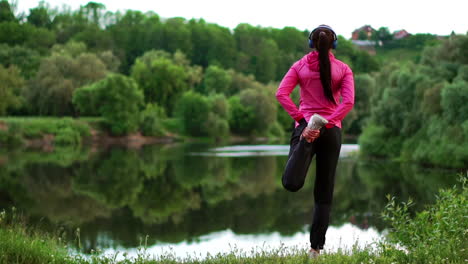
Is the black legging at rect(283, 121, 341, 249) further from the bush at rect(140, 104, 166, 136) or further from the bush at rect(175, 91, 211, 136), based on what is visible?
the bush at rect(175, 91, 211, 136)

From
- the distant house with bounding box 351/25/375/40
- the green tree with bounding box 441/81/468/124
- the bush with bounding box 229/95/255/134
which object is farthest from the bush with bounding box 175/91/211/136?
the distant house with bounding box 351/25/375/40

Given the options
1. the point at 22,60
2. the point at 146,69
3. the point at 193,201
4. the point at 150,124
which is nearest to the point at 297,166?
the point at 193,201

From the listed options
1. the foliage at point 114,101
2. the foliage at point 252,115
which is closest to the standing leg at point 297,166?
the foliage at point 114,101

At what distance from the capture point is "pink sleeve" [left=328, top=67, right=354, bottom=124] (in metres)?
5.81

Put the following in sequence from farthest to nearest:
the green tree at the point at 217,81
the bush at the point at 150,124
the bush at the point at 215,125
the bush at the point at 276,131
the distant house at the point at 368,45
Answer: the distant house at the point at 368,45, the green tree at the point at 217,81, the bush at the point at 276,131, the bush at the point at 215,125, the bush at the point at 150,124

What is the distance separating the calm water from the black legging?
127 inches

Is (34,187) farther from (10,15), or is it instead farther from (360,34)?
(360,34)

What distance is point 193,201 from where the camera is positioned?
22.1 metres

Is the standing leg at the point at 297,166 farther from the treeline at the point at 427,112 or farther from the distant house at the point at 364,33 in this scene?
the distant house at the point at 364,33

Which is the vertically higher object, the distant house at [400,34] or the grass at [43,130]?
the distant house at [400,34]

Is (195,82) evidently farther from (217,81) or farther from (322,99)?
(322,99)

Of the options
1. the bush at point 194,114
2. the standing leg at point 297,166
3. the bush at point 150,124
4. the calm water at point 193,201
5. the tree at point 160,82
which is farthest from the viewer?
the tree at point 160,82

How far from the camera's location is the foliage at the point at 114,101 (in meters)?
67.9

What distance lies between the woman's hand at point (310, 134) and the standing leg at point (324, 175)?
184 millimetres
